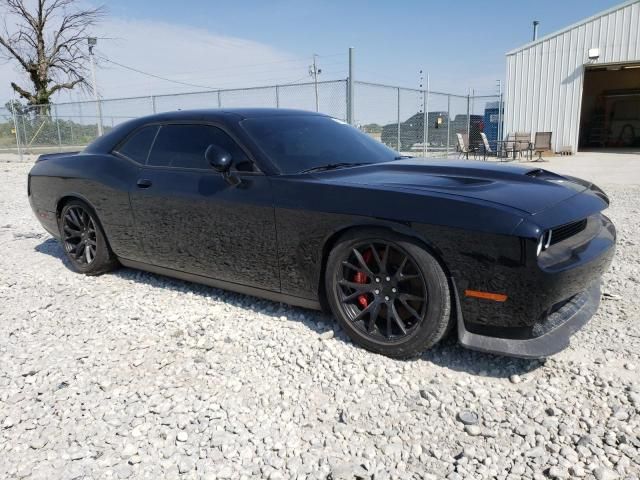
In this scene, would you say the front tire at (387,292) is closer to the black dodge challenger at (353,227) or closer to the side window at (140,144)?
the black dodge challenger at (353,227)

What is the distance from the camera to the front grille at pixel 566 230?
2.53 m

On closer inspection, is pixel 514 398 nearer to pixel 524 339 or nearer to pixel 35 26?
pixel 524 339

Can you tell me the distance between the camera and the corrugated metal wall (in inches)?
655

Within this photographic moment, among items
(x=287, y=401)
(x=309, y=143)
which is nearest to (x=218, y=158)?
(x=309, y=143)

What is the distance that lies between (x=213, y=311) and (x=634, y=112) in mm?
25865

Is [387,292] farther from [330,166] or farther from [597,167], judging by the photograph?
[597,167]

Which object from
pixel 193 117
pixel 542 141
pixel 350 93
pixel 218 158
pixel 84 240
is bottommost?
pixel 84 240

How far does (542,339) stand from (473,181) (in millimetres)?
967

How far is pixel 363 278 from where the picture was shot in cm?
291

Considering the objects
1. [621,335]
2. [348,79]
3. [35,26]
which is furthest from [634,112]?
[35,26]

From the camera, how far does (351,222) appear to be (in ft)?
9.26

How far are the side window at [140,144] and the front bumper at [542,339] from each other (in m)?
2.76

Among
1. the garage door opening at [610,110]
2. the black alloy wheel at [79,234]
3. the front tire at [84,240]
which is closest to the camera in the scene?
the front tire at [84,240]

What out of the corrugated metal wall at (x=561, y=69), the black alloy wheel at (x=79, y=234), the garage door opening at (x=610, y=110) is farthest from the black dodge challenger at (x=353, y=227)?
the garage door opening at (x=610, y=110)
